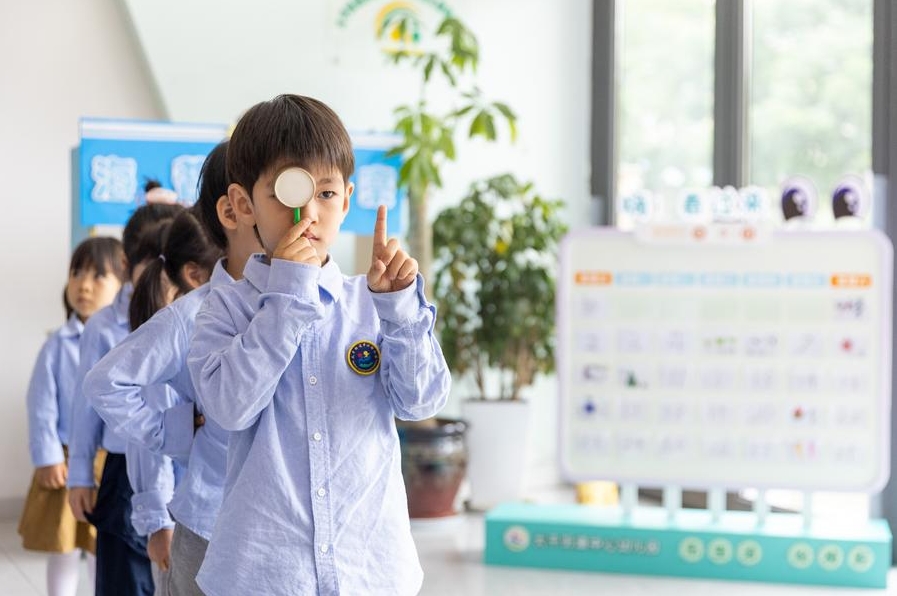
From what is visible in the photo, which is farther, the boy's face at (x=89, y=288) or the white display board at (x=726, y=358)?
the white display board at (x=726, y=358)

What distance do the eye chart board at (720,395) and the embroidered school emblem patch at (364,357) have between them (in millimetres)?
2606

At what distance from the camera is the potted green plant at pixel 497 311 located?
4926 millimetres

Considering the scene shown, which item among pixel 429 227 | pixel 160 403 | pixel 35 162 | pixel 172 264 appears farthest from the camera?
pixel 429 227

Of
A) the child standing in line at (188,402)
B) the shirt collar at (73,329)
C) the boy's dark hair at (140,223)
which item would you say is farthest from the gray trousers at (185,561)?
the shirt collar at (73,329)

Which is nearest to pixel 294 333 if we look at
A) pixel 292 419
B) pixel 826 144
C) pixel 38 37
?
pixel 292 419

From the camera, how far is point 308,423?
1.37 meters

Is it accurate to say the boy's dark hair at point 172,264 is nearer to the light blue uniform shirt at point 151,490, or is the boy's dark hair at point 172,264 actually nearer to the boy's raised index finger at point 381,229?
the light blue uniform shirt at point 151,490

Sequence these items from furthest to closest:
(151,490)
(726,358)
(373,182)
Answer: (373,182) < (726,358) < (151,490)

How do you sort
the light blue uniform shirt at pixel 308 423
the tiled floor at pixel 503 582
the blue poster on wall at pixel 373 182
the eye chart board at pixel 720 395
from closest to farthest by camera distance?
1. the light blue uniform shirt at pixel 308 423
2. the tiled floor at pixel 503 582
3. the eye chart board at pixel 720 395
4. the blue poster on wall at pixel 373 182

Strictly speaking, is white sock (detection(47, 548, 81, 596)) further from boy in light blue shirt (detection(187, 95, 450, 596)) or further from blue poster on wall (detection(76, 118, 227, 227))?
boy in light blue shirt (detection(187, 95, 450, 596))

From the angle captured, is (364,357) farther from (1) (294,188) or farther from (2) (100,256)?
(2) (100,256)

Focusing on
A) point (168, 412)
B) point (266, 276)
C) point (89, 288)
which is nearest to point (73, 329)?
point (89, 288)

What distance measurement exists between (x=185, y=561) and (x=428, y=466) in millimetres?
3034

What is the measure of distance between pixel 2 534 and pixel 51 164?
4.85ft
